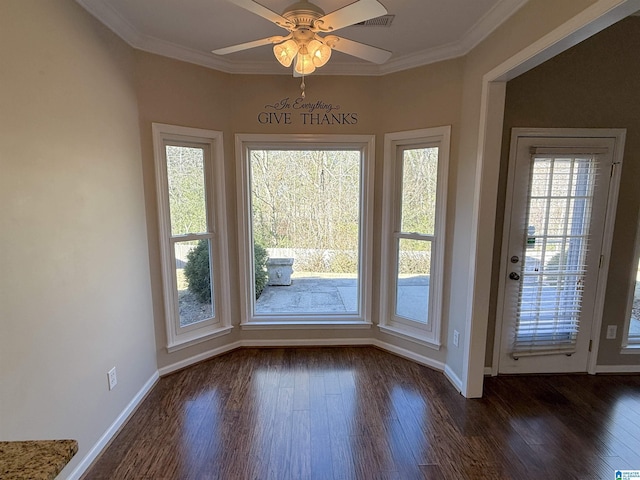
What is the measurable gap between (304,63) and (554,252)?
250 centimetres

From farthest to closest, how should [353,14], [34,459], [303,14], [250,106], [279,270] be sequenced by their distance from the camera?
[279,270], [250,106], [303,14], [353,14], [34,459]

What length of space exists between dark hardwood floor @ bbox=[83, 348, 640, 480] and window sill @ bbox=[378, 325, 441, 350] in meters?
0.23

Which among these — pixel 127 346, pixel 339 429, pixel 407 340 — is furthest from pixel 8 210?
pixel 407 340

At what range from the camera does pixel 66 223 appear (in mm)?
1782

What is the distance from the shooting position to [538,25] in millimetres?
1774

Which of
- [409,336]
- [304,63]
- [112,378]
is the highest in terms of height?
[304,63]

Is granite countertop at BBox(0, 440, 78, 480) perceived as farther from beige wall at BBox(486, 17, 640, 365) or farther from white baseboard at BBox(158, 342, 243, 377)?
beige wall at BBox(486, 17, 640, 365)

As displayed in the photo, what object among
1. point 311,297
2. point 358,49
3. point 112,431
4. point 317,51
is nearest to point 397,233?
point 311,297

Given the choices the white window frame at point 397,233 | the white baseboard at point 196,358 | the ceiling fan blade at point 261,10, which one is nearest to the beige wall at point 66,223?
the white baseboard at point 196,358

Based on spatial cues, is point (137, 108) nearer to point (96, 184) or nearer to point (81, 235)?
point (96, 184)

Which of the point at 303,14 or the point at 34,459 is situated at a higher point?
the point at 303,14

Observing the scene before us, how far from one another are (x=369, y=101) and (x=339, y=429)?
2.71 meters

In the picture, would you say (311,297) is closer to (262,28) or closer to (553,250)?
(553,250)

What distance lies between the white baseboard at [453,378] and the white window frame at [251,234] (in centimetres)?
83
